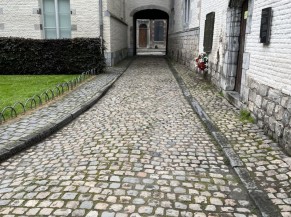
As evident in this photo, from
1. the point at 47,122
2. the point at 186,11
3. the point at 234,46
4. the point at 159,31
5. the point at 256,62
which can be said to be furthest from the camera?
the point at 159,31

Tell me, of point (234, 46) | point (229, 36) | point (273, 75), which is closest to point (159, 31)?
point (229, 36)

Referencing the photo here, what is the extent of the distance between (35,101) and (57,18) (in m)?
8.39

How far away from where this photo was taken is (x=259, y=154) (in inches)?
169

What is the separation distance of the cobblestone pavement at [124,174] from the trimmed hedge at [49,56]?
239 inches

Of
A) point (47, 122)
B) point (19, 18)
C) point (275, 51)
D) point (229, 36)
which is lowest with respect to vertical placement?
point (47, 122)

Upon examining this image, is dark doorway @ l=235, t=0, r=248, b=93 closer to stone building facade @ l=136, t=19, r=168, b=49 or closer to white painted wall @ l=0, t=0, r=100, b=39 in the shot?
white painted wall @ l=0, t=0, r=100, b=39

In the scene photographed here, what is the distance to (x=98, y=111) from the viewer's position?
22.6ft

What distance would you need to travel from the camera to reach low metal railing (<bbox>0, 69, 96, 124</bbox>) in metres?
5.83

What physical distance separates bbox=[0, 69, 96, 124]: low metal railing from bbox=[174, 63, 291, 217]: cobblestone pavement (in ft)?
12.9

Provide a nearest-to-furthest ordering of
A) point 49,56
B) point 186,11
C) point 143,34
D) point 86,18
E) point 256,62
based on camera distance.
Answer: point 256,62
point 49,56
point 86,18
point 186,11
point 143,34

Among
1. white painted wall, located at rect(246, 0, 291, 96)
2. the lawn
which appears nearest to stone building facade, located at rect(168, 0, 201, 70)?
the lawn

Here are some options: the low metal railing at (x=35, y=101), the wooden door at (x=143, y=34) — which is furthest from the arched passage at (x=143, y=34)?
the low metal railing at (x=35, y=101)

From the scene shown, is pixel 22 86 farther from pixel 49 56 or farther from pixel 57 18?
pixel 57 18

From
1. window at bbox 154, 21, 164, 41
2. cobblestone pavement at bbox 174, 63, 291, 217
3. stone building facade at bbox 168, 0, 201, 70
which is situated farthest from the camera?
window at bbox 154, 21, 164, 41
